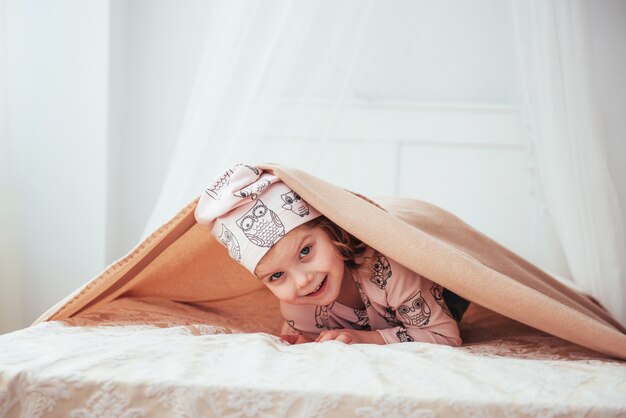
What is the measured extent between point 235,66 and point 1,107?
101 cm

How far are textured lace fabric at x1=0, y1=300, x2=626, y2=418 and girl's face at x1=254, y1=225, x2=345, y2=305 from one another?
0.78ft

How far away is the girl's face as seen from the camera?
139 centimetres

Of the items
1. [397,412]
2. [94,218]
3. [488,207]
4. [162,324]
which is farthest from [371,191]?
[397,412]

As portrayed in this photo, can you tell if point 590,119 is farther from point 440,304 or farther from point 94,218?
point 94,218

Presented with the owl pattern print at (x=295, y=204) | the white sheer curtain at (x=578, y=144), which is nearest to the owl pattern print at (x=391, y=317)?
the owl pattern print at (x=295, y=204)

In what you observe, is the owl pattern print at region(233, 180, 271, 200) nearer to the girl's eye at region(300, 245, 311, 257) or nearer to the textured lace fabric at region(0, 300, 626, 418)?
the girl's eye at region(300, 245, 311, 257)

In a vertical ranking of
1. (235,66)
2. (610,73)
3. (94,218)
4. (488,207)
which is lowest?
(488,207)

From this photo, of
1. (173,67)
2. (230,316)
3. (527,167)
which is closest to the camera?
(230,316)

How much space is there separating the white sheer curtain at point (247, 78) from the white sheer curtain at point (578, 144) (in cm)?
67

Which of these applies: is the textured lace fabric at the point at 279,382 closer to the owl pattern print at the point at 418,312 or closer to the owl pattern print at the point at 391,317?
the owl pattern print at the point at 418,312

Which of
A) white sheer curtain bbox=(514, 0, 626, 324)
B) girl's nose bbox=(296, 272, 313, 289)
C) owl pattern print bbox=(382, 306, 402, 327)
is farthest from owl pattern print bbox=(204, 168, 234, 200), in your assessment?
white sheer curtain bbox=(514, 0, 626, 324)

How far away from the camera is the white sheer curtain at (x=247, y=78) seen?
2.29 m

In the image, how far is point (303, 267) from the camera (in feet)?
4.62

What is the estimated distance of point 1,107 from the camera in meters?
2.61
